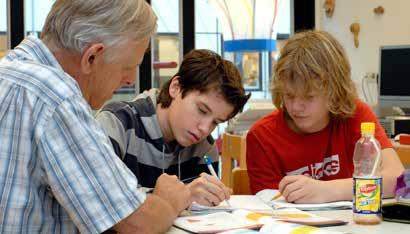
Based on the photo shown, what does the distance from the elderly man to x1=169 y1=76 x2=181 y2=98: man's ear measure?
65 cm

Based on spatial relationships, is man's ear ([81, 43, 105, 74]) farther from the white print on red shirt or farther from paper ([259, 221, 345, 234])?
the white print on red shirt

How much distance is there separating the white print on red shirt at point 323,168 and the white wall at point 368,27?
2804mm

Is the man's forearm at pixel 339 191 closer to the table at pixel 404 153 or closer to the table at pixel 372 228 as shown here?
the table at pixel 372 228

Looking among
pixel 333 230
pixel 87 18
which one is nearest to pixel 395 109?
pixel 333 230

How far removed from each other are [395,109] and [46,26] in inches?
135

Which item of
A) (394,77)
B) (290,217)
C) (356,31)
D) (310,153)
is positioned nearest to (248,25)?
(394,77)

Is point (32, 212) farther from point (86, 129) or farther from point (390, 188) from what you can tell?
point (390, 188)

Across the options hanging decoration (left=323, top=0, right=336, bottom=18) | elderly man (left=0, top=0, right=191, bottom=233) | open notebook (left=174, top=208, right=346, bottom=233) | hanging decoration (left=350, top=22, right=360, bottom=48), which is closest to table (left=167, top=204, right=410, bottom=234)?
open notebook (left=174, top=208, right=346, bottom=233)

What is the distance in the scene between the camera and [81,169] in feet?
3.50

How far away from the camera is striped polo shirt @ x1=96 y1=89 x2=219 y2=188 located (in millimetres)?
1713

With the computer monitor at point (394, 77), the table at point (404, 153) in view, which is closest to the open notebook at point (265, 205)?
the table at point (404, 153)

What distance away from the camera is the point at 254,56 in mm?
5180

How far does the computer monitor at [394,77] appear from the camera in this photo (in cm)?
412

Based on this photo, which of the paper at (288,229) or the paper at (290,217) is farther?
the paper at (290,217)
